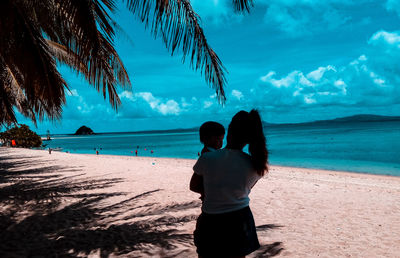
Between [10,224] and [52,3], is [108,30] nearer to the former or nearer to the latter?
[52,3]

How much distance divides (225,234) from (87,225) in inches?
134

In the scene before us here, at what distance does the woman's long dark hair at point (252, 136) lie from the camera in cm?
165

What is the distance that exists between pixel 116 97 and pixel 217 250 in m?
3.56

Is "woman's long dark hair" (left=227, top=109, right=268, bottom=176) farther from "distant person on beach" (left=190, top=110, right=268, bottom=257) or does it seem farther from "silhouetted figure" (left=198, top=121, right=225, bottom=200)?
"silhouetted figure" (left=198, top=121, right=225, bottom=200)

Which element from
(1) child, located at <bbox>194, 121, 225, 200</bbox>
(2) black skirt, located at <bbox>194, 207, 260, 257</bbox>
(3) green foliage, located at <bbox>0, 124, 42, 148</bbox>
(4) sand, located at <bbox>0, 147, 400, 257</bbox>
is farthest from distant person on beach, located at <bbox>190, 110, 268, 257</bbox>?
(3) green foliage, located at <bbox>0, 124, 42, 148</bbox>

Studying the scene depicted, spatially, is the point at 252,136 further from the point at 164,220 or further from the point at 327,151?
the point at 327,151

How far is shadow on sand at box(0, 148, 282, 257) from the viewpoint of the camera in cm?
352

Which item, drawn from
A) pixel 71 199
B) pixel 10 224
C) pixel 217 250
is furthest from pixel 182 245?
pixel 71 199

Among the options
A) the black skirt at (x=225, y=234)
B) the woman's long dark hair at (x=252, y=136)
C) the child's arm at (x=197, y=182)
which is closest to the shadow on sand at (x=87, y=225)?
the black skirt at (x=225, y=234)

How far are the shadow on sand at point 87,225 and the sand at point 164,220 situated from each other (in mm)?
12

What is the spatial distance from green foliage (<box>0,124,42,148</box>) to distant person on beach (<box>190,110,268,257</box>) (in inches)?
1561

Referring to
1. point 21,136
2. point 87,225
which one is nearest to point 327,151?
point 87,225

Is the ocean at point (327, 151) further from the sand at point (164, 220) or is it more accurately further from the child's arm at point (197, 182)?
the sand at point (164, 220)

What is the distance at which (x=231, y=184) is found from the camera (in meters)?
1.64
